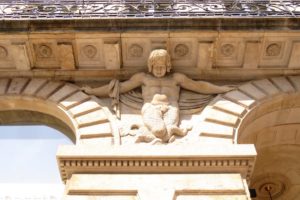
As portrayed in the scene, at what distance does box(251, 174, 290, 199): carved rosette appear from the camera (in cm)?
1243

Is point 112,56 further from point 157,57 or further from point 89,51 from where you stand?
point 157,57

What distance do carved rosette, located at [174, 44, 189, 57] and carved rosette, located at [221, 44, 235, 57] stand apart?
781mm

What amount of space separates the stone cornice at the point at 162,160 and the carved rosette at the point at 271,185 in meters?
4.13

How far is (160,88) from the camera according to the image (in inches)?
408

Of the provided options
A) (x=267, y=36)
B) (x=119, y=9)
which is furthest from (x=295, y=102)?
(x=119, y=9)

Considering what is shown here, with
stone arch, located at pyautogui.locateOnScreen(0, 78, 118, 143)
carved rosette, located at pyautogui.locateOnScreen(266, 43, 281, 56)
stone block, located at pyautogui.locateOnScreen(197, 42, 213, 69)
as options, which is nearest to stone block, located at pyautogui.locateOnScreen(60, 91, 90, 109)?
stone arch, located at pyautogui.locateOnScreen(0, 78, 118, 143)

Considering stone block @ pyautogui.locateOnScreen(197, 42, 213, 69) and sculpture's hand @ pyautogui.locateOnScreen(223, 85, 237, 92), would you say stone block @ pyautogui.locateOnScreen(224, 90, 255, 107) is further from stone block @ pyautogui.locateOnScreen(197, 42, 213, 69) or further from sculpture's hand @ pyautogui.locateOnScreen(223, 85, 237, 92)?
stone block @ pyautogui.locateOnScreen(197, 42, 213, 69)

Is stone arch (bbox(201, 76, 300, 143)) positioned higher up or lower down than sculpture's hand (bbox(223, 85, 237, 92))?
lower down

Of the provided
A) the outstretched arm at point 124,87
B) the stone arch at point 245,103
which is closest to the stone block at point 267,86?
the stone arch at point 245,103

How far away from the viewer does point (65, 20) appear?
1041cm

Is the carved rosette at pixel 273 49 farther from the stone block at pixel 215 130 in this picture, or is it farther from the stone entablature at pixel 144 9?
the stone block at pixel 215 130

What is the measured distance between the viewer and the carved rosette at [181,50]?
10604 millimetres

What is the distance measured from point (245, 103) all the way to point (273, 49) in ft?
4.77

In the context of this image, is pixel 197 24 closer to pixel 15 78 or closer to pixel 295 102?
pixel 295 102
